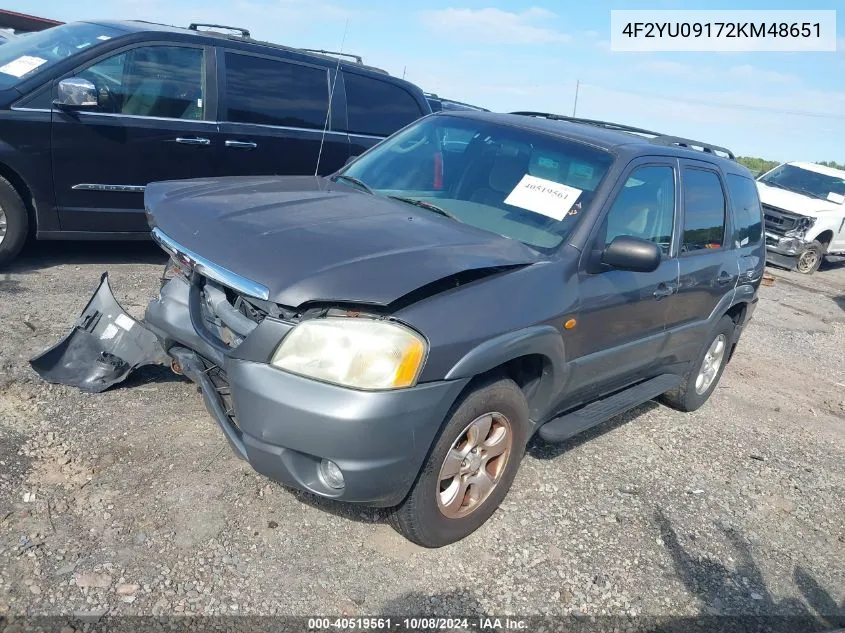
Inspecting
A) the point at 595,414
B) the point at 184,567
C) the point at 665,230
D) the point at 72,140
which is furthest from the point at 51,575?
the point at 72,140

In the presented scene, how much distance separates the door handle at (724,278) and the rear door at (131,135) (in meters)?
4.12

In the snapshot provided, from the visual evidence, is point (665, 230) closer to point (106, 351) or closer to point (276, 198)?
point (276, 198)

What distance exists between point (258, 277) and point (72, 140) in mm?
3625

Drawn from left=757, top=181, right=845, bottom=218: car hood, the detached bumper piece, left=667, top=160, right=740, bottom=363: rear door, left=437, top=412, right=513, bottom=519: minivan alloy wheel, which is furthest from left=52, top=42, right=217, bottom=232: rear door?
left=757, top=181, right=845, bottom=218: car hood

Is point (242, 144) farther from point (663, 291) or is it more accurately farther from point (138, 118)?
point (663, 291)

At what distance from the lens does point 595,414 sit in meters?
3.77

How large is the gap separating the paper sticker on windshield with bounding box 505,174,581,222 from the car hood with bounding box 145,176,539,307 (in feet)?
1.03

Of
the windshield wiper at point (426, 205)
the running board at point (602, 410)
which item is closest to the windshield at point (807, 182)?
the running board at point (602, 410)

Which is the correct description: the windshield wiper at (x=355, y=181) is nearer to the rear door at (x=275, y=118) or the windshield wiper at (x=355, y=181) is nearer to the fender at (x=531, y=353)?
the fender at (x=531, y=353)

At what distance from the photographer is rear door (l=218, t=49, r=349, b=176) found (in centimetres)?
621

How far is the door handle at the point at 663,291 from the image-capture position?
393 centimetres

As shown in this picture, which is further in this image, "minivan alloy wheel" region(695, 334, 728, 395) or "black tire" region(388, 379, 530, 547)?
"minivan alloy wheel" region(695, 334, 728, 395)

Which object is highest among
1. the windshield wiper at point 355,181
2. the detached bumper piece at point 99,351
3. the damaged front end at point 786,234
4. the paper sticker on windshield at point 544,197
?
the paper sticker on windshield at point 544,197

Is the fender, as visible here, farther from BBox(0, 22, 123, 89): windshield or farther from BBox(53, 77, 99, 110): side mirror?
BBox(0, 22, 123, 89): windshield
